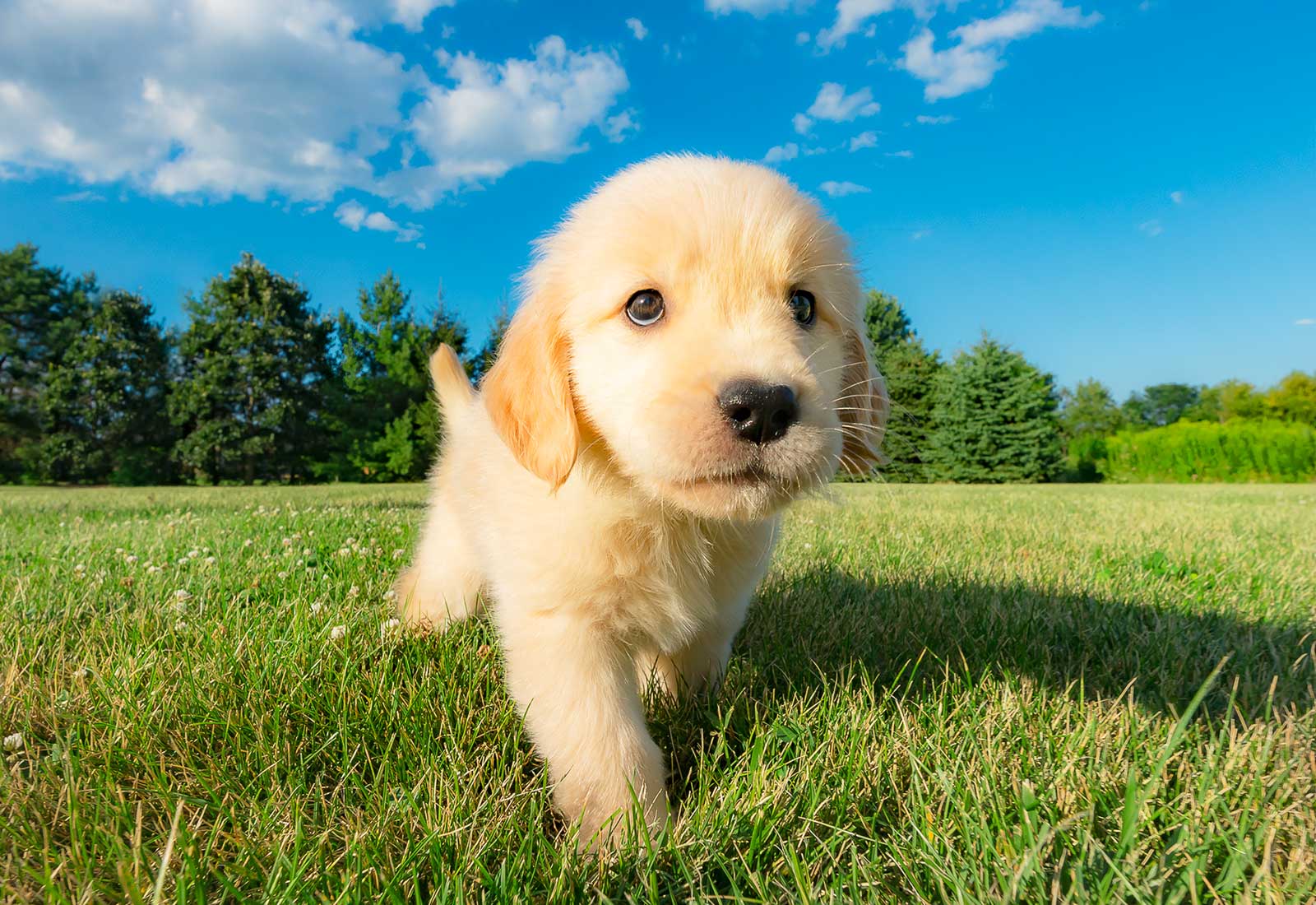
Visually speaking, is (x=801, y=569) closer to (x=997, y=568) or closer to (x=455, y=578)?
(x=997, y=568)

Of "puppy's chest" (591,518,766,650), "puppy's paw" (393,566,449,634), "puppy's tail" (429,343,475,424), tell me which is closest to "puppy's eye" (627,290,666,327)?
"puppy's chest" (591,518,766,650)

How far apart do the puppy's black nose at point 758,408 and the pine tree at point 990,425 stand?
83.8ft

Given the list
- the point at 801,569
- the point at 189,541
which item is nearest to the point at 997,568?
the point at 801,569

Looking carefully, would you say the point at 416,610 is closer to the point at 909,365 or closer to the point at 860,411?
the point at 860,411

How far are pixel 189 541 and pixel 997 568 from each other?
508 centimetres

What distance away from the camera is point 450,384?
3.37 m

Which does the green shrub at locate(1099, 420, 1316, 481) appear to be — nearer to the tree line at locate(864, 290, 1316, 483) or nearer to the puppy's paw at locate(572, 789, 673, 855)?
the tree line at locate(864, 290, 1316, 483)

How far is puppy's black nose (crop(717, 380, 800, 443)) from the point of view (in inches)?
58.6

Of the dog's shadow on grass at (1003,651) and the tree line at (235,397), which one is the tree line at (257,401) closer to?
the tree line at (235,397)

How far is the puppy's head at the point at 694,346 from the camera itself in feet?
5.00

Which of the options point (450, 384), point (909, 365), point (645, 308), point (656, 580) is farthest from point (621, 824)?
point (909, 365)

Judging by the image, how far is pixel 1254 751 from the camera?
1.82m

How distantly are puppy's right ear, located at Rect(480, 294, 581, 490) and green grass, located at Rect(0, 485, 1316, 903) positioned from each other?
29.3 inches

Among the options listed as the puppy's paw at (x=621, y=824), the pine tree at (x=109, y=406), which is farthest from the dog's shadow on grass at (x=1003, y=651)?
the pine tree at (x=109, y=406)
